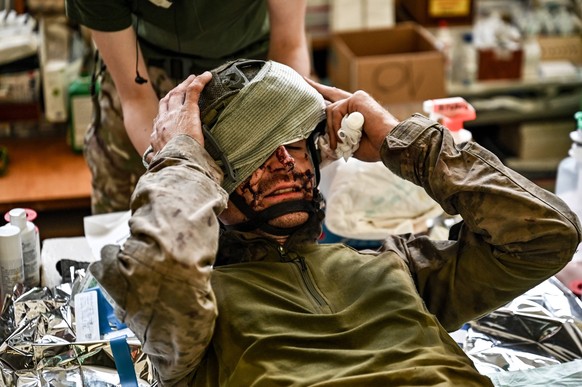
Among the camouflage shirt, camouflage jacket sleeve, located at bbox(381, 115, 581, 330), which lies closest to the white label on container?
the camouflage shirt

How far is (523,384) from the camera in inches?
76.0

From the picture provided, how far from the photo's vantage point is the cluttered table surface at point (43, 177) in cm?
352

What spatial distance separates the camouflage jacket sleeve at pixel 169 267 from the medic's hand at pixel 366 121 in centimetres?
42

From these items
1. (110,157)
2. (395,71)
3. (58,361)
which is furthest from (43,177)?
(58,361)

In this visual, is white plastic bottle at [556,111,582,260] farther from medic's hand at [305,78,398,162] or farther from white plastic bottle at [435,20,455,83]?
white plastic bottle at [435,20,455,83]

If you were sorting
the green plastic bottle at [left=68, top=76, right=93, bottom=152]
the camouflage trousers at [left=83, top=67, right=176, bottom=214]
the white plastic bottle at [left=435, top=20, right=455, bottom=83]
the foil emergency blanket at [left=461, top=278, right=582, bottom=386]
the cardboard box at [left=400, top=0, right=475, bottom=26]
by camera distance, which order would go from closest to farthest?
the foil emergency blanket at [left=461, top=278, right=582, bottom=386] < the camouflage trousers at [left=83, top=67, right=176, bottom=214] < the green plastic bottle at [left=68, top=76, right=93, bottom=152] < the white plastic bottle at [left=435, top=20, right=455, bottom=83] < the cardboard box at [left=400, top=0, right=475, bottom=26]

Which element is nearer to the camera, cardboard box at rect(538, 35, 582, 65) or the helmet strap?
the helmet strap

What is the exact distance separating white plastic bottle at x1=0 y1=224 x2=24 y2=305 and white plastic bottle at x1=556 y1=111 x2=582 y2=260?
1396mm

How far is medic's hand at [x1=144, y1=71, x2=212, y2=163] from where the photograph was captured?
1.80 metres

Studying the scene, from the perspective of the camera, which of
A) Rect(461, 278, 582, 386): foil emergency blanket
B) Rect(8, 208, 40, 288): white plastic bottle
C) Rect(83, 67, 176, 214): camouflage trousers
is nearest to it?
Rect(461, 278, 582, 386): foil emergency blanket

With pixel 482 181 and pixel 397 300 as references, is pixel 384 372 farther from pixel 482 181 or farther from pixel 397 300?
pixel 482 181

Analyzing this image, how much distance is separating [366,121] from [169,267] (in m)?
0.63

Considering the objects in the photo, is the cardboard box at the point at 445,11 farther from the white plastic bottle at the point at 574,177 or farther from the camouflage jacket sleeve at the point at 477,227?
the camouflage jacket sleeve at the point at 477,227

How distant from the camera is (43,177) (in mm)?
3662
